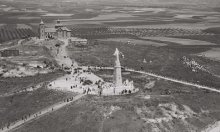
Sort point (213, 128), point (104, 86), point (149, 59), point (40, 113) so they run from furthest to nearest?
point (149, 59)
point (104, 86)
point (213, 128)
point (40, 113)

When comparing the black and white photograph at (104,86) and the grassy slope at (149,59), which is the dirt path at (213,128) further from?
the grassy slope at (149,59)

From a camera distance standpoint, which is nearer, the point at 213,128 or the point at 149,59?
the point at 213,128

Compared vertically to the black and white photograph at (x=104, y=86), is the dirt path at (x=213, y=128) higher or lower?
lower

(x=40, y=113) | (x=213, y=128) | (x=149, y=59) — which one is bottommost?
(x=213, y=128)

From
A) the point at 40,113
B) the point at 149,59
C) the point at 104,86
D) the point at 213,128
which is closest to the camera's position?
the point at 40,113

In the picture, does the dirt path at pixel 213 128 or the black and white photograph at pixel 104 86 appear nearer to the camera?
the black and white photograph at pixel 104 86

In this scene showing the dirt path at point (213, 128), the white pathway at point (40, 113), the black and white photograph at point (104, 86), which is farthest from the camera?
the dirt path at point (213, 128)

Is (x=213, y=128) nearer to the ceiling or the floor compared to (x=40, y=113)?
nearer to the floor

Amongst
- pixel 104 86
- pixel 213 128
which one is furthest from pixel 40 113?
pixel 213 128

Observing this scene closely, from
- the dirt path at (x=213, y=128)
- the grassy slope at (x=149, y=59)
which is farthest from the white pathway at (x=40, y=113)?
the grassy slope at (x=149, y=59)

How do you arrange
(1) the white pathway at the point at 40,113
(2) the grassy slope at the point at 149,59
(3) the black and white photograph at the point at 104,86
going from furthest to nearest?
(2) the grassy slope at the point at 149,59
(3) the black and white photograph at the point at 104,86
(1) the white pathway at the point at 40,113

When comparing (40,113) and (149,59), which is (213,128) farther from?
(149,59)

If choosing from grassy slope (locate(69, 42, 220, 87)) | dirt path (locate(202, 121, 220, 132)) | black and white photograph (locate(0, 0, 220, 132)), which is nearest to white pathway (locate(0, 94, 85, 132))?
black and white photograph (locate(0, 0, 220, 132))

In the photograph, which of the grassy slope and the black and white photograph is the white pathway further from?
the grassy slope
